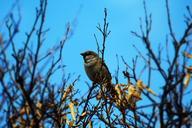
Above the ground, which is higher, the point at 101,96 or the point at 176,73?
the point at 101,96

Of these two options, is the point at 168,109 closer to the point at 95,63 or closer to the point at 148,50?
the point at 148,50

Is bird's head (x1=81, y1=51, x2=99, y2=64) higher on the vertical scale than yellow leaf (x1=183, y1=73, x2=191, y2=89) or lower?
higher

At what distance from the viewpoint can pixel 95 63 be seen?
853 cm

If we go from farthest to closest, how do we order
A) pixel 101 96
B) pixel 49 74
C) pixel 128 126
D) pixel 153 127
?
pixel 101 96
pixel 128 126
pixel 49 74
pixel 153 127

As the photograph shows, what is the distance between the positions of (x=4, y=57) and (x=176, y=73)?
4.95 feet

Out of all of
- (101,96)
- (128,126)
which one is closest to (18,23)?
(128,126)

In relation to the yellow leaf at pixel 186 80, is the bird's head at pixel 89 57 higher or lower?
higher

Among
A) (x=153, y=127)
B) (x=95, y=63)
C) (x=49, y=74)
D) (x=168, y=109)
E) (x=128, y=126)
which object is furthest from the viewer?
(x=95, y=63)

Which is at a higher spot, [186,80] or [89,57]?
[89,57]

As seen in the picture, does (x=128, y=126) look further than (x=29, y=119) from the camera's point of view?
Yes

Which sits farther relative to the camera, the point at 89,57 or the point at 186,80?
the point at 89,57

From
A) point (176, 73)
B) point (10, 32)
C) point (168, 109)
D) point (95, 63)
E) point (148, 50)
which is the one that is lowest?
point (168, 109)

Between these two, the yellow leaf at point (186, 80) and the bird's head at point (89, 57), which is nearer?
the yellow leaf at point (186, 80)

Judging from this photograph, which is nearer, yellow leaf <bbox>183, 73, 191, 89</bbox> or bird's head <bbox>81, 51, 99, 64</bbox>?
yellow leaf <bbox>183, 73, 191, 89</bbox>
